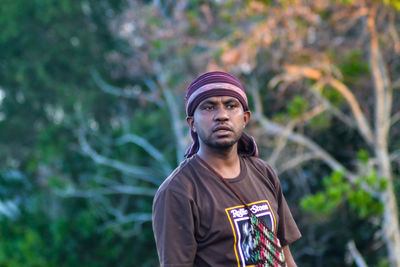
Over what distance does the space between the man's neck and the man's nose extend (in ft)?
0.46

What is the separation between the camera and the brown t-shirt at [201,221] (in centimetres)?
234

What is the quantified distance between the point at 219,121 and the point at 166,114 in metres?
15.2

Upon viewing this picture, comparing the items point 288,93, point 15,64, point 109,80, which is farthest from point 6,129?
point 288,93

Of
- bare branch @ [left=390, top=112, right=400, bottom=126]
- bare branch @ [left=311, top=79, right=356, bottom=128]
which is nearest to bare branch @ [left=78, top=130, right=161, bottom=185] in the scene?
bare branch @ [left=311, top=79, right=356, bottom=128]

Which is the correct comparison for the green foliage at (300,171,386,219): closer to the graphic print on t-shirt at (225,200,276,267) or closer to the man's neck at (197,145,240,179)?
the man's neck at (197,145,240,179)

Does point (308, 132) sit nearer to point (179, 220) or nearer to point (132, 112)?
point (132, 112)

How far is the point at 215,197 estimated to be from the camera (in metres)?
2.41

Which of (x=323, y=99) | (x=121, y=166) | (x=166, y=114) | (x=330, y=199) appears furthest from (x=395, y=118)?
(x=121, y=166)

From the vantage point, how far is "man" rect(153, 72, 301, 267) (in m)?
2.35

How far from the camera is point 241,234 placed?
7.84 feet

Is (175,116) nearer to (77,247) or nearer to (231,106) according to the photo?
(77,247)

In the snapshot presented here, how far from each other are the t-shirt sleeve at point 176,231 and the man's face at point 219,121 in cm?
28

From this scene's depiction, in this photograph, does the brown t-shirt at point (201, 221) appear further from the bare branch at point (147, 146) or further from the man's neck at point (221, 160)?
the bare branch at point (147, 146)

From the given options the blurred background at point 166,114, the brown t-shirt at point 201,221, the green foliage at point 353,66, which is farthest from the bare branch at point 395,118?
the brown t-shirt at point 201,221
